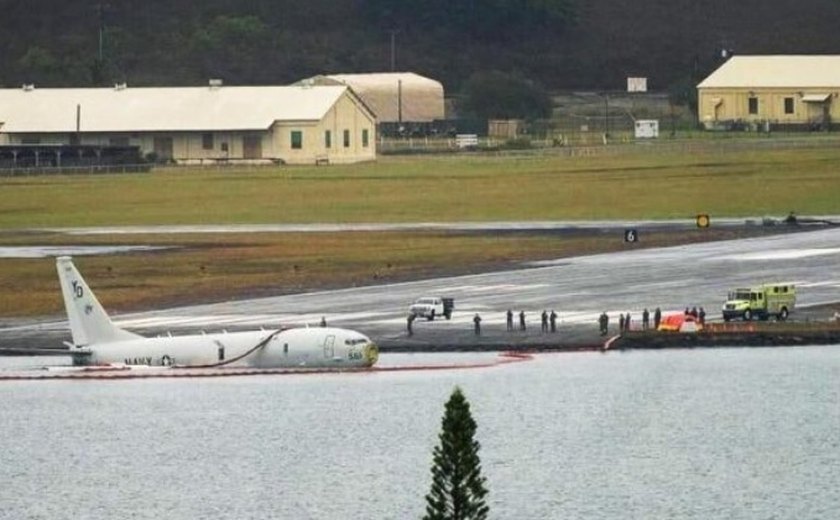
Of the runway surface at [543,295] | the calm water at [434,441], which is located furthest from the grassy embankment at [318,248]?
the calm water at [434,441]

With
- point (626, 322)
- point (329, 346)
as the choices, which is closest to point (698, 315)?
point (626, 322)

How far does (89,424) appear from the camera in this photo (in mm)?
110938

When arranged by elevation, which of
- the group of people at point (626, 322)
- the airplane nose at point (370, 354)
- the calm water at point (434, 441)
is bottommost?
the calm water at point (434, 441)

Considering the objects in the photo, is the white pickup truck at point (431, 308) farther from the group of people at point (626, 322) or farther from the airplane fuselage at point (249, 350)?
the airplane fuselage at point (249, 350)

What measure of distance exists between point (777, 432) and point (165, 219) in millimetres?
98711

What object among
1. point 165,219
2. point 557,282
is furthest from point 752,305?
point 165,219

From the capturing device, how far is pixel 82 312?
11831cm

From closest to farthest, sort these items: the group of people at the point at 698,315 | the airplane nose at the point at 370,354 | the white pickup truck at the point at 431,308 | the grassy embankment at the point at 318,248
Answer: the airplane nose at the point at 370,354 → the group of people at the point at 698,315 → the white pickup truck at the point at 431,308 → the grassy embankment at the point at 318,248

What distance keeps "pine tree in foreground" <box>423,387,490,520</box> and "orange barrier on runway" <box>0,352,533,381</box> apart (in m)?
62.5

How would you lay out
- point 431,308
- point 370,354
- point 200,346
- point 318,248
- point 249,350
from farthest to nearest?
point 318,248 → point 431,308 → point 200,346 → point 249,350 → point 370,354

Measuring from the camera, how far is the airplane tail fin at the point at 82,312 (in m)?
118

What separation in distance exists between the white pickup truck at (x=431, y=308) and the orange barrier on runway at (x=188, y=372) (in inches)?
376

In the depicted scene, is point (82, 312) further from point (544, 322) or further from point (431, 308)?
point (544, 322)

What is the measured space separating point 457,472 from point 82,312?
65741 mm
